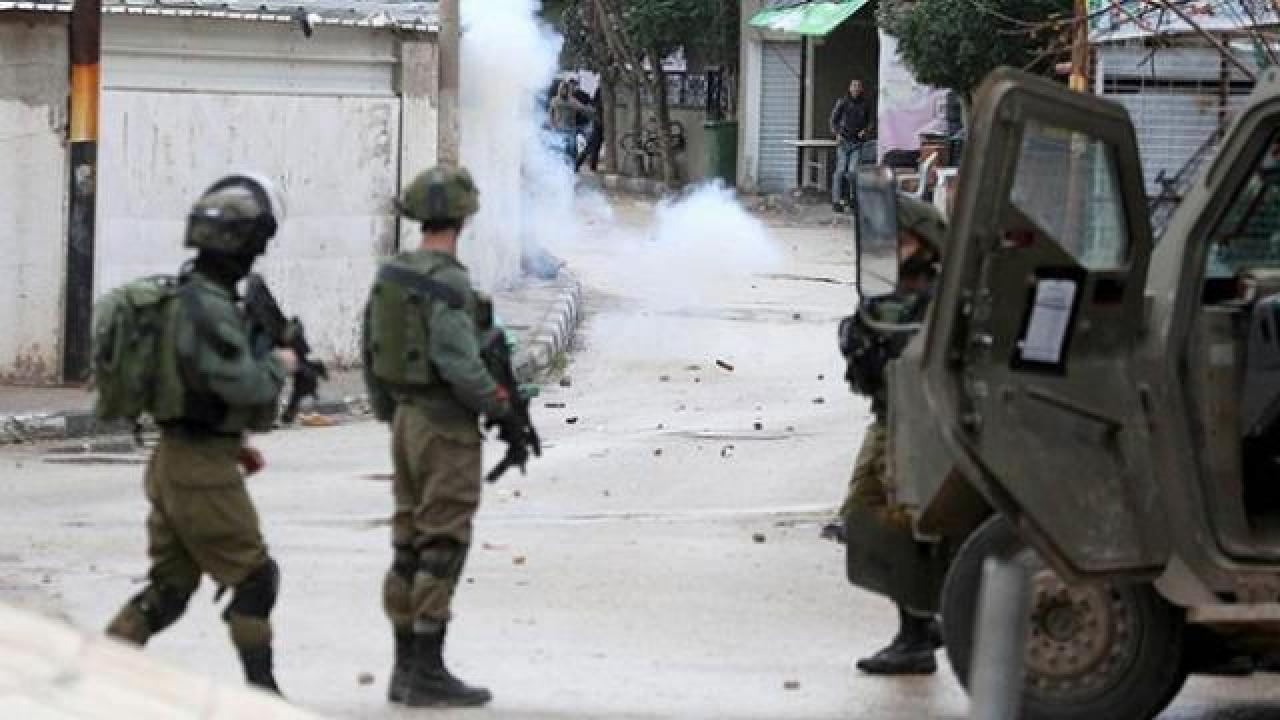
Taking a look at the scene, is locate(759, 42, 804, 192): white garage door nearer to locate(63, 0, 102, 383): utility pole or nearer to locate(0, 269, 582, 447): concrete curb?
locate(0, 269, 582, 447): concrete curb

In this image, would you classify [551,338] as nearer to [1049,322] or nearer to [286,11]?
[286,11]

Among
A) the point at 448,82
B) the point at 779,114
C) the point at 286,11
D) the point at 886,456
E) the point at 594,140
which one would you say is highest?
the point at 779,114

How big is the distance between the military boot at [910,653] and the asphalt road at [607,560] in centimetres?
6

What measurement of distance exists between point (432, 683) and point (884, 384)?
1764 millimetres

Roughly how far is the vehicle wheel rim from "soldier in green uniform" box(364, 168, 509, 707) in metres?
1.67

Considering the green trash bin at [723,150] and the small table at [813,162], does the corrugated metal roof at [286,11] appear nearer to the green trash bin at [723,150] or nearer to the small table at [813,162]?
the small table at [813,162]

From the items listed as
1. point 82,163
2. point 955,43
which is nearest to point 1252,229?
point 82,163

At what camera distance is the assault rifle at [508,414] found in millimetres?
8078

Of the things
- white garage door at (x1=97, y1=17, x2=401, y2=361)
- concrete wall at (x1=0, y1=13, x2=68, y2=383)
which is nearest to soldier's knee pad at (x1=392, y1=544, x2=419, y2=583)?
concrete wall at (x1=0, y1=13, x2=68, y2=383)

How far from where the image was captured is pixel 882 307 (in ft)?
27.7

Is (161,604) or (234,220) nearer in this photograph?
(234,220)

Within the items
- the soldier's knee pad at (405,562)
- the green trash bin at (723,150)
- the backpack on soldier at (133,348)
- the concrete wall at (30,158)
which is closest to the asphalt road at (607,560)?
the soldier's knee pad at (405,562)

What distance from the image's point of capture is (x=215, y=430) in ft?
24.2

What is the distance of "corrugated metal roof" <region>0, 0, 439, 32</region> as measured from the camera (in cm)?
1562
